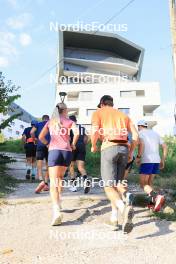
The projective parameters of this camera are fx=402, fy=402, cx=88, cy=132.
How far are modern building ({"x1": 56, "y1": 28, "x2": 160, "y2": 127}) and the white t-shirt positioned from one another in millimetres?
45279

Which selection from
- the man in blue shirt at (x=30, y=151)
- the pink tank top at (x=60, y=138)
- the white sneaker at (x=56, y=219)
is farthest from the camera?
the man in blue shirt at (x=30, y=151)

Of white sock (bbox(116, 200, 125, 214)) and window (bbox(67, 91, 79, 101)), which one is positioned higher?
window (bbox(67, 91, 79, 101))

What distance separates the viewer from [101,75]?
63594 millimetres

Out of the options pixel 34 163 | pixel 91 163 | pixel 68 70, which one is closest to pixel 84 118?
pixel 68 70

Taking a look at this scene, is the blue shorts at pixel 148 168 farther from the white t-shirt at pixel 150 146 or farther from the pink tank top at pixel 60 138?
the pink tank top at pixel 60 138

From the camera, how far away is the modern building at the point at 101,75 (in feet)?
183

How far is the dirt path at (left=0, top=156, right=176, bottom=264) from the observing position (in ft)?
15.2

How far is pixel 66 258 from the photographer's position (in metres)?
4.57

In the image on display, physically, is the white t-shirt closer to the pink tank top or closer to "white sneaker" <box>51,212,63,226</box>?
the pink tank top

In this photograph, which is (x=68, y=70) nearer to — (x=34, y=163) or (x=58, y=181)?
(x=34, y=163)

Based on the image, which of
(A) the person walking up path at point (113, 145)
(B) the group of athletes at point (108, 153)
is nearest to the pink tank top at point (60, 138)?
(B) the group of athletes at point (108, 153)

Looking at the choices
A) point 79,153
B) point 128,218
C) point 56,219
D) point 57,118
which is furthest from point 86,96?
point 128,218

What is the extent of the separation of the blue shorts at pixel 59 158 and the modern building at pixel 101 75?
46.5 meters

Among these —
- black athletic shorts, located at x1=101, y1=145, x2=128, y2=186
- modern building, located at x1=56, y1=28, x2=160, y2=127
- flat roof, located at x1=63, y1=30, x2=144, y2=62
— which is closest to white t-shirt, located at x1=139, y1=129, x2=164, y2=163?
black athletic shorts, located at x1=101, y1=145, x2=128, y2=186
